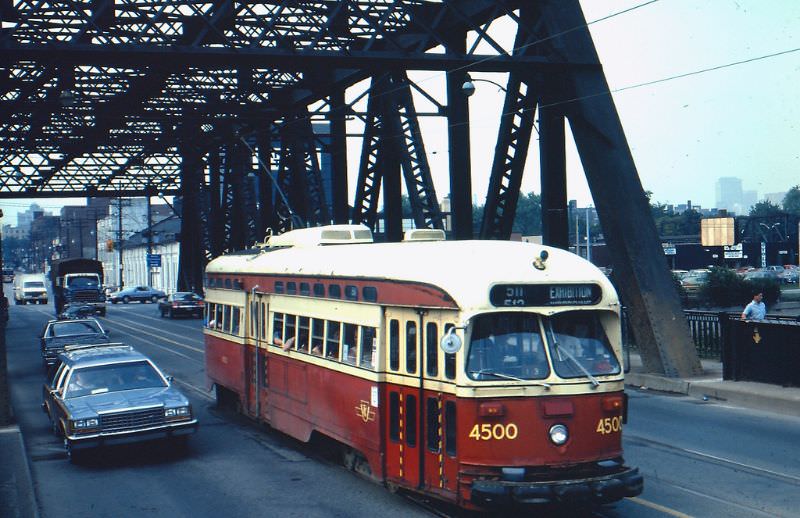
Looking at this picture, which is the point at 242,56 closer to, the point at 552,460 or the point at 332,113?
the point at 332,113

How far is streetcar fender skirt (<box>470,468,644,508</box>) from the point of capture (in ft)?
27.9

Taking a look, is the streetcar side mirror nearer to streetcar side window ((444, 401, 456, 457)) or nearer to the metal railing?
streetcar side window ((444, 401, 456, 457))

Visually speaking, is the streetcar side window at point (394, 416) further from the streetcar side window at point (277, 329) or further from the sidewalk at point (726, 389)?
the sidewalk at point (726, 389)

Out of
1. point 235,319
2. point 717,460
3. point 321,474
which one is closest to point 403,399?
point 321,474

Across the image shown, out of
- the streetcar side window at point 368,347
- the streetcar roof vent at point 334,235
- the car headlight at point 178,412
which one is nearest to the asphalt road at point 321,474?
the car headlight at point 178,412

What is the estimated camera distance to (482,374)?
351 inches

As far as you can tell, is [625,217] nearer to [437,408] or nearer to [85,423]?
[437,408]

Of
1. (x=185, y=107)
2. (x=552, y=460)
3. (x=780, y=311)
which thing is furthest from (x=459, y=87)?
(x=780, y=311)

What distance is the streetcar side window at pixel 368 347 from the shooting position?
1048 centimetres

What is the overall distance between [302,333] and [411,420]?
11.7 ft

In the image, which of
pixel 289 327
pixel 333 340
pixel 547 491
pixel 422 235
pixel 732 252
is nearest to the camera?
pixel 547 491

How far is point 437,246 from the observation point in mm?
10492

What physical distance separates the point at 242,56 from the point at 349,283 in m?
9.04

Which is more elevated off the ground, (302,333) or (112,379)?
(302,333)
